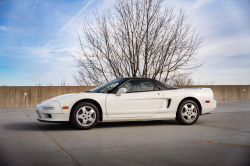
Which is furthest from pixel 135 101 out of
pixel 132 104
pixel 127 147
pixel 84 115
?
pixel 127 147

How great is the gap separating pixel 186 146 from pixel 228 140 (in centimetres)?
107

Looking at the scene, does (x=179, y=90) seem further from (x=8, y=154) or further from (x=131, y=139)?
(x=8, y=154)

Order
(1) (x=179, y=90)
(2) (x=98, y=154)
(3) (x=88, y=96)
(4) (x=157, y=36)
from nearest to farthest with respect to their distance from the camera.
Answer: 1. (2) (x=98, y=154)
2. (3) (x=88, y=96)
3. (1) (x=179, y=90)
4. (4) (x=157, y=36)

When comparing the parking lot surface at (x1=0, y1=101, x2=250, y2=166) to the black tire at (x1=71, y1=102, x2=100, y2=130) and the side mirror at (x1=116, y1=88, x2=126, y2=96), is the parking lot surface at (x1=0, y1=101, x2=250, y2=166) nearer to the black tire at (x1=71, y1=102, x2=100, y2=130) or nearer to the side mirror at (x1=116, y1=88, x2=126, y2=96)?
the black tire at (x1=71, y1=102, x2=100, y2=130)

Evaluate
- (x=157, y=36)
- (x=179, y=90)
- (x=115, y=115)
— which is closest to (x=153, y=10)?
(x=157, y=36)

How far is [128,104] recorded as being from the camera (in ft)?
21.5

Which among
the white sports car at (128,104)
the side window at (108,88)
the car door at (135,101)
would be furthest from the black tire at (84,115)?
the side window at (108,88)

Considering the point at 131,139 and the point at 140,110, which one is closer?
the point at 131,139

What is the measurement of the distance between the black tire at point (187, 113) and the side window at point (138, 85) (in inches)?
39.7

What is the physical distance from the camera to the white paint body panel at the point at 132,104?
6.16 meters

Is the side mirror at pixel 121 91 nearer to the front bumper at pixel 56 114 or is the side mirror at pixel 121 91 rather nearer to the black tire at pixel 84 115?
the black tire at pixel 84 115

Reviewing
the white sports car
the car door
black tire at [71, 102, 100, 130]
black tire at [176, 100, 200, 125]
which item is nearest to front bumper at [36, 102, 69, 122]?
the white sports car

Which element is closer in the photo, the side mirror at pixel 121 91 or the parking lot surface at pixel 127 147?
the parking lot surface at pixel 127 147

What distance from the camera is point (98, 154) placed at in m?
3.97
